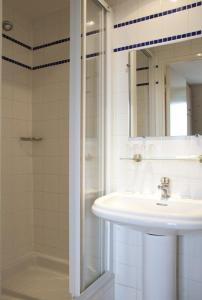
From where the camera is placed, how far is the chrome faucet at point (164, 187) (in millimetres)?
1610

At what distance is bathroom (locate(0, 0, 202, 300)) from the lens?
1.49 metres

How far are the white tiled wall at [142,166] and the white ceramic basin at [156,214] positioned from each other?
16 cm

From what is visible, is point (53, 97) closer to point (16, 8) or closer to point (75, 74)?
point (16, 8)

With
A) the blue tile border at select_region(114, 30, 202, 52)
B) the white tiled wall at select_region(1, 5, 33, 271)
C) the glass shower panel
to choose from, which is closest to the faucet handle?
the glass shower panel

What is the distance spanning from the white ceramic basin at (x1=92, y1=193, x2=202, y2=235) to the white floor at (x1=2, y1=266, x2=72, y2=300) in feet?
3.22

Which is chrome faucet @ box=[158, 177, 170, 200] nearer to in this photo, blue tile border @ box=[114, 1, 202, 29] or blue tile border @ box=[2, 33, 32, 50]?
blue tile border @ box=[114, 1, 202, 29]

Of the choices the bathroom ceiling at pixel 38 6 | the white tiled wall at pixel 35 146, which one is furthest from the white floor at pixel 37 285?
the bathroom ceiling at pixel 38 6

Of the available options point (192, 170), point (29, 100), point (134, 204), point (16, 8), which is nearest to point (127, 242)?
point (134, 204)

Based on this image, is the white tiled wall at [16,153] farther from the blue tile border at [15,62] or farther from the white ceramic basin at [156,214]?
the white ceramic basin at [156,214]

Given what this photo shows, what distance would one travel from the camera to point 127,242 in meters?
1.81

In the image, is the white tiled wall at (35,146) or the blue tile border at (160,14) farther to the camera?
the white tiled wall at (35,146)

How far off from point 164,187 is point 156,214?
452mm

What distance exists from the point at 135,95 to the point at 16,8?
4.98 feet

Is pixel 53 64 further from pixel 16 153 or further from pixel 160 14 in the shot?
pixel 160 14
